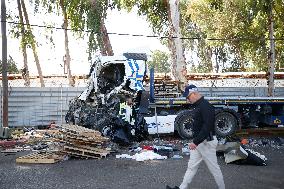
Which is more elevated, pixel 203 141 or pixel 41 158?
pixel 203 141

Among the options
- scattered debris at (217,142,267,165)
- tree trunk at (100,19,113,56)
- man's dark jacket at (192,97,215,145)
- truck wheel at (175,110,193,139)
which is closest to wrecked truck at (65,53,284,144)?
truck wheel at (175,110,193,139)

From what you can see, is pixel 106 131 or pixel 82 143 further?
pixel 106 131

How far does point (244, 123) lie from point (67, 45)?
1400 centimetres

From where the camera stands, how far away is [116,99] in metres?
12.9

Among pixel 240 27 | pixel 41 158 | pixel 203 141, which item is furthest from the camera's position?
pixel 240 27

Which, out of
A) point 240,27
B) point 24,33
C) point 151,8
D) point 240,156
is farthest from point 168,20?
point 240,156

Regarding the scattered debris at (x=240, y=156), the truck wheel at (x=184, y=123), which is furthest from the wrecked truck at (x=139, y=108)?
the scattered debris at (x=240, y=156)

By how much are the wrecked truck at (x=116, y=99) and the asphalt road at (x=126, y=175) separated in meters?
2.31

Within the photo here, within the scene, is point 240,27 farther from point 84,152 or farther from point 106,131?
point 84,152

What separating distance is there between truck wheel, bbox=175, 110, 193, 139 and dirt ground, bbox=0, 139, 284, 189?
11.5 feet

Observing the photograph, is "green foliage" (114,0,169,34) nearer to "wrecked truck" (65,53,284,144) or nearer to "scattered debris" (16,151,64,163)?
"wrecked truck" (65,53,284,144)

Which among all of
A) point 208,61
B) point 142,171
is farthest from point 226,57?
point 142,171

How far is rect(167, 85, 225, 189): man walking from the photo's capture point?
6.14 meters

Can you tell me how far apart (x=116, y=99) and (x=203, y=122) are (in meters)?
7.01
